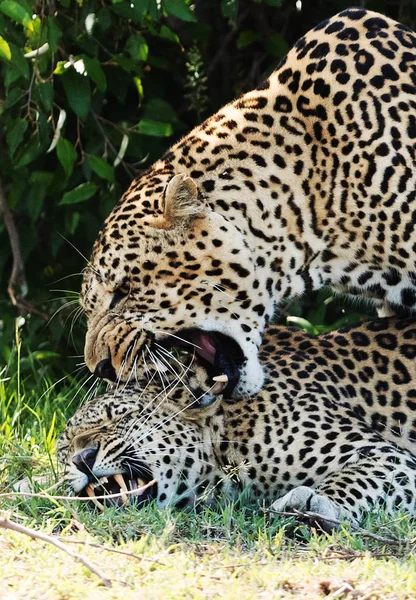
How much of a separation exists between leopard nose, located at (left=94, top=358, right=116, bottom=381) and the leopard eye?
26cm

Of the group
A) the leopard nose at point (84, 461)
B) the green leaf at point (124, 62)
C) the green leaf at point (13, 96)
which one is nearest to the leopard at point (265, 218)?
the leopard nose at point (84, 461)

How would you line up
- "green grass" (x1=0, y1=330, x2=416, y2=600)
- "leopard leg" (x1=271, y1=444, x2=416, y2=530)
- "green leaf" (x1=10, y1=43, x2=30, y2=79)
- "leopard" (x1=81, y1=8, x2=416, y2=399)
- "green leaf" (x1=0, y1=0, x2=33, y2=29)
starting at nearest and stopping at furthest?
"green grass" (x1=0, y1=330, x2=416, y2=600), "leopard leg" (x1=271, y1=444, x2=416, y2=530), "leopard" (x1=81, y1=8, x2=416, y2=399), "green leaf" (x1=0, y1=0, x2=33, y2=29), "green leaf" (x1=10, y1=43, x2=30, y2=79)

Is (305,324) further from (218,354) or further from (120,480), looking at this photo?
(120,480)

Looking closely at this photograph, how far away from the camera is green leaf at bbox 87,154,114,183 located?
24.7 feet

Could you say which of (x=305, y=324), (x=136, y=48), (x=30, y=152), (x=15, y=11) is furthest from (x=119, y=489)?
(x=136, y=48)

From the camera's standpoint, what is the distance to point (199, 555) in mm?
4797

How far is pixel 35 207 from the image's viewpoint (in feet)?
25.5

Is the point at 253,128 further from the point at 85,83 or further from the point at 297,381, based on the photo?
the point at 85,83

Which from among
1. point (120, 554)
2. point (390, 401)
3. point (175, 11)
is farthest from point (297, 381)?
point (175, 11)

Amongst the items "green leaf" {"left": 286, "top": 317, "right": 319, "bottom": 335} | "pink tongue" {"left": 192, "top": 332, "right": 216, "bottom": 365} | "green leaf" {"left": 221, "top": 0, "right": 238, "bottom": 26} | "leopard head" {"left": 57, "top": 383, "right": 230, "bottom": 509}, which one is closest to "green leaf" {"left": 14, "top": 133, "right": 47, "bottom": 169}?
"green leaf" {"left": 221, "top": 0, "right": 238, "bottom": 26}

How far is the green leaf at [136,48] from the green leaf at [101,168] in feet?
2.24

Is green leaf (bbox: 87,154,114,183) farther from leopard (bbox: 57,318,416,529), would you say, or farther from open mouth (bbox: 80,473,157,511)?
open mouth (bbox: 80,473,157,511)

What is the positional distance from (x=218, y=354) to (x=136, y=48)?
239cm

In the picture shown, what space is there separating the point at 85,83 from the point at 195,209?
2154 mm
